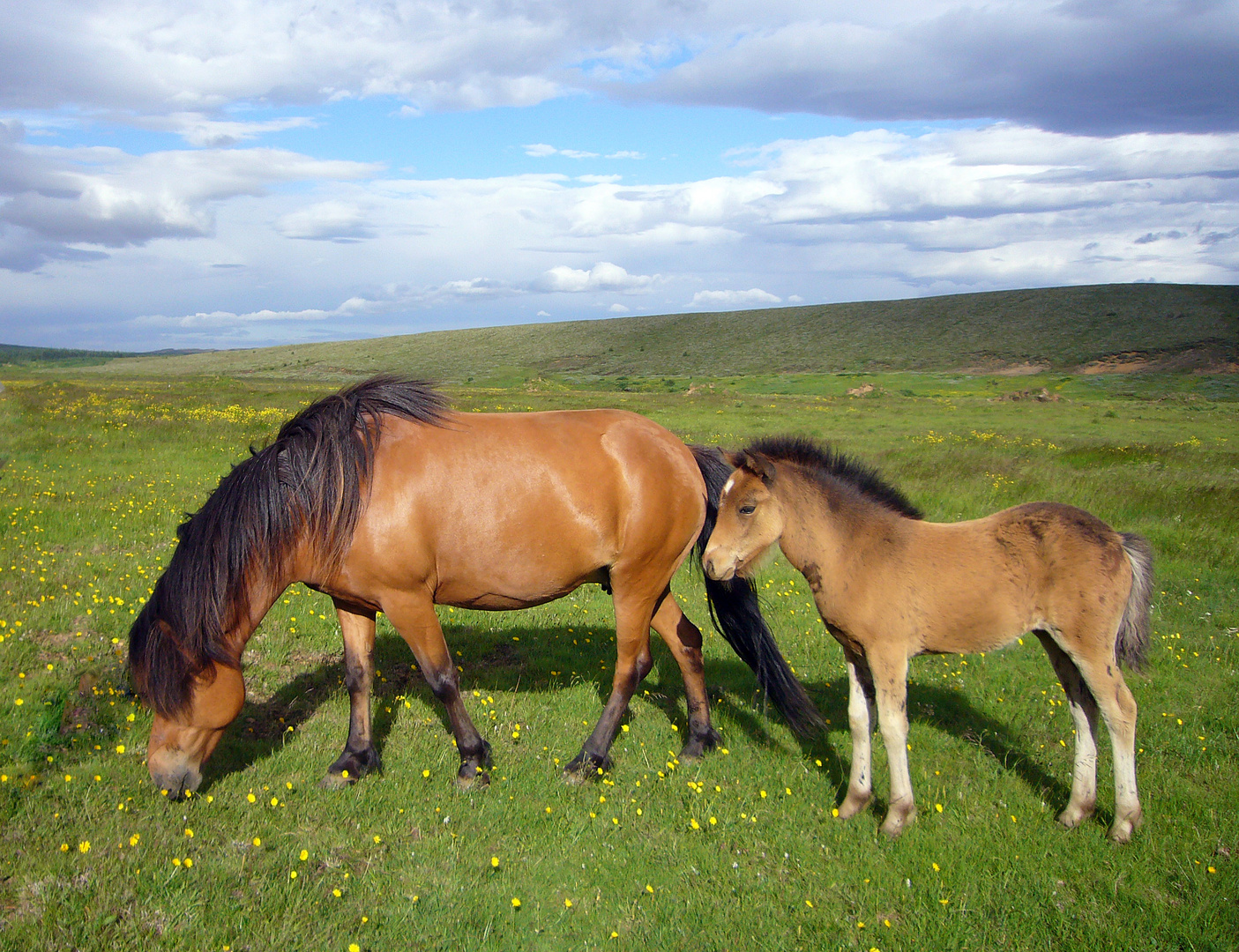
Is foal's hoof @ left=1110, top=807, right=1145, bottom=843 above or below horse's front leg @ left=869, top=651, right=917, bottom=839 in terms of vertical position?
below

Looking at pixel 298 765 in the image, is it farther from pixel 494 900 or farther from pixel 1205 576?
pixel 1205 576

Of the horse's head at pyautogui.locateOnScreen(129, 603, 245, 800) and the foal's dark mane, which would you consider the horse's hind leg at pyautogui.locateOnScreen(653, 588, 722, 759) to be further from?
the horse's head at pyautogui.locateOnScreen(129, 603, 245, 800)

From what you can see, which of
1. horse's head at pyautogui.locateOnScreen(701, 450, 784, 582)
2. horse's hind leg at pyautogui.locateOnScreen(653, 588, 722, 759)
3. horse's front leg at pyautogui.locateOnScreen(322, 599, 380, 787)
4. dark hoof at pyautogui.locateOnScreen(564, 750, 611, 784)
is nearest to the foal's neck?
horse's head at pyautogui.locateOnScreen(701, 450, 784, 582)

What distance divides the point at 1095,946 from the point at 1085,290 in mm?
115219

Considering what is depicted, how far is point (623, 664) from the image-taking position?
5.75 meters

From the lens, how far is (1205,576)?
406 inches

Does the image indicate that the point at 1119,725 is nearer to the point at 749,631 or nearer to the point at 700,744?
the point at 749,631

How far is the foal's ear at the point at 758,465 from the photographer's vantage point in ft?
15.1

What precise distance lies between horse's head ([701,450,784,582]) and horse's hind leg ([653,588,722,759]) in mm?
1455

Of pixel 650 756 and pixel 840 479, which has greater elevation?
pixel 840 479

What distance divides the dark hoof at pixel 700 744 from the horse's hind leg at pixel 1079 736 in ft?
7.69

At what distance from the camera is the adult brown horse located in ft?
15.2

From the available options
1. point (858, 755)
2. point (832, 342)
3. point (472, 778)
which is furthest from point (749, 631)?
point (832, 342)

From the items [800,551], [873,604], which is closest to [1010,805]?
[873,604]
